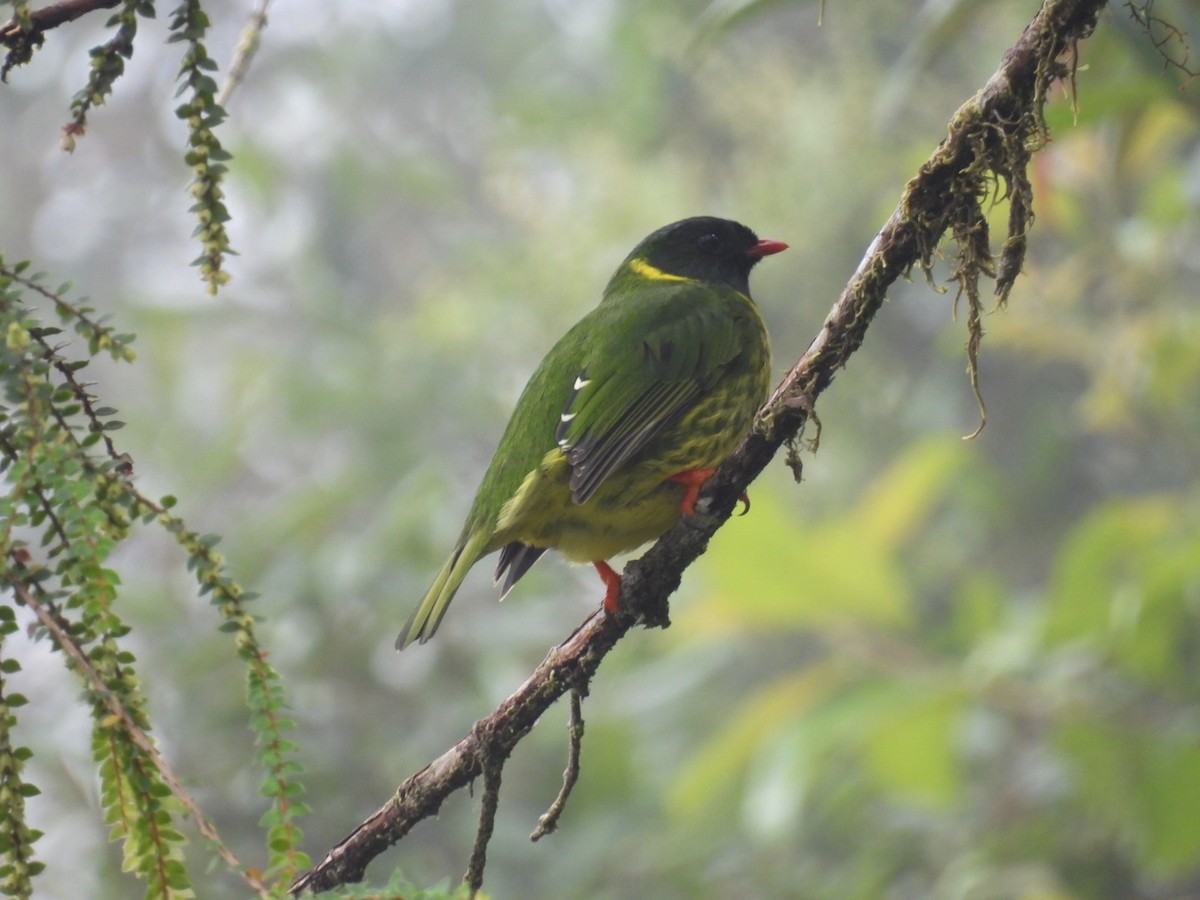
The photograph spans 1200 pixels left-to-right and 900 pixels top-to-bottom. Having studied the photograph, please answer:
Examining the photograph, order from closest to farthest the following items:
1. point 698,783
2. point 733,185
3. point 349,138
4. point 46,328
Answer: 1. point 46,328
2. point 698,783
3. point 733,185
4. point 349,138

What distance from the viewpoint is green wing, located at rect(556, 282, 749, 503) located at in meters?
2.74

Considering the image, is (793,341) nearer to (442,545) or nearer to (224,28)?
(442,545)

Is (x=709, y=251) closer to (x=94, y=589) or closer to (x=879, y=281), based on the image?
(x=879, y=281)

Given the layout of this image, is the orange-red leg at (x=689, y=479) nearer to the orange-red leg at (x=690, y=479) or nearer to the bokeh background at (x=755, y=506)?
the orange-red leg at (x=690, y=479)

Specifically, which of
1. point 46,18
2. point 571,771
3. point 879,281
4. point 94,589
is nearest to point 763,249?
point 879,281

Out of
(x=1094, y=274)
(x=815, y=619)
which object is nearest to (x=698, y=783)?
(x=815, y=619)

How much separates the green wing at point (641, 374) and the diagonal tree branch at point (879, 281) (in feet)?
2.46

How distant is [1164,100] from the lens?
2984 millimetres

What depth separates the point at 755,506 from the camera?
4.41m

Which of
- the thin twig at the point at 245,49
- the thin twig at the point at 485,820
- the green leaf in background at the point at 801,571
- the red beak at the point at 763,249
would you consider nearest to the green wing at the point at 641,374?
the red beak at the point at 763,249

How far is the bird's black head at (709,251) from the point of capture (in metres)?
3.77

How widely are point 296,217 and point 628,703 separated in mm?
7161

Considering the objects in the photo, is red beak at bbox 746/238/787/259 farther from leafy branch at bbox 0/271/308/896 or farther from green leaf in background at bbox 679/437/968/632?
leafy branch at bbox 0/271/308/896

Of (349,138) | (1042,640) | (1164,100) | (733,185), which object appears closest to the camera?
(1164,100)
